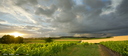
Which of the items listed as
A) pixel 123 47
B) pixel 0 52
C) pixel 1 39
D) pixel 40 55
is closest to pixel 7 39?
pixel 1 39

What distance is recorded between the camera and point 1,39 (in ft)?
261

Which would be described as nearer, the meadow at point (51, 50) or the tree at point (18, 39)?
the meadow at point (51, 50)

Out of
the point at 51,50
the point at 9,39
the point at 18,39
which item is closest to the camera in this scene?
the point at 51,50

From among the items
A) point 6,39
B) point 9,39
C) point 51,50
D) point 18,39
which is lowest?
point 51,50

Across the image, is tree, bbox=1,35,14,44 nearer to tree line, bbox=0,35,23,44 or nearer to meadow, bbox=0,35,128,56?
tree line, bbox=0,35,23,44

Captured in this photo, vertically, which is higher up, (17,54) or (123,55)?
(17,54)

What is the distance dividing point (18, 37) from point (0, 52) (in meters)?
81.0

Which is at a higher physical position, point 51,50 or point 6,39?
point 6,39

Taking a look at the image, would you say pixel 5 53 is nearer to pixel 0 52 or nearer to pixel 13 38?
pixel 0 52

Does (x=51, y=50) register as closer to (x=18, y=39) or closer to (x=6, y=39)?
(x=6, y=39)

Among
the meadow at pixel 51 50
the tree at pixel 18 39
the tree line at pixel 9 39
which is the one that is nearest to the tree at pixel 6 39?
the tree line at pixel 9 39

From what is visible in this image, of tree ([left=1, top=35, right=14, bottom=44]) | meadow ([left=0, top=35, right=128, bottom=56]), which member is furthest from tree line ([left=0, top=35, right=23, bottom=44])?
meadow ([left=0, top=35, right=128, bottom=56])

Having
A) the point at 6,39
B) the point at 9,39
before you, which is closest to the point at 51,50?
the point at 9,39

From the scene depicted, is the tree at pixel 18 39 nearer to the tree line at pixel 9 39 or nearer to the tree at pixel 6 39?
the tree line at pixel 9 39
